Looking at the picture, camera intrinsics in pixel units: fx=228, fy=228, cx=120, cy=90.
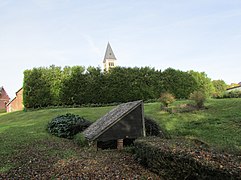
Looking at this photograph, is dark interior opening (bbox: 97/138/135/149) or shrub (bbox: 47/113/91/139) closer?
dark interior opening (bbox: 97/138/135/149)

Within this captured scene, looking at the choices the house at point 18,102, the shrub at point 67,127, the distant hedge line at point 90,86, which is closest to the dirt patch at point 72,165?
the shrub at point 67,127

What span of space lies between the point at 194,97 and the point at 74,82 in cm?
1456

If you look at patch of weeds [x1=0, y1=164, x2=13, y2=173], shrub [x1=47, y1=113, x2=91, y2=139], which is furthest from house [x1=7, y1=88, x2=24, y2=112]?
patch of weeds [x1=0, y1=164, x2=13, y2=173]

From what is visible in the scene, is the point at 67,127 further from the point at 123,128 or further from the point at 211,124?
A: the point at 211,124

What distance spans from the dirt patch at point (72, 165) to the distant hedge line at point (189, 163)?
396mm

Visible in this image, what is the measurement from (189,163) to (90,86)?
21.6 metres

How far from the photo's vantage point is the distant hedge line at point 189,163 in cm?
412

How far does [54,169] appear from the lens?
6648 millimetres

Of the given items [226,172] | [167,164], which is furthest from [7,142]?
[226,172]

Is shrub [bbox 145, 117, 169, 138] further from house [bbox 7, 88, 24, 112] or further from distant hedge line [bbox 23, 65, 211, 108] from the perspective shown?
house [bbox 7, 88, 24, 112]

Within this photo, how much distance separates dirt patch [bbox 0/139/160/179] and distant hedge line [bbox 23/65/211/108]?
54.1ft

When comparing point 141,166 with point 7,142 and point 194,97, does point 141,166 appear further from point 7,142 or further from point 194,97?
point 194,97

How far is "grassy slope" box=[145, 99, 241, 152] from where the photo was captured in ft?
31.9

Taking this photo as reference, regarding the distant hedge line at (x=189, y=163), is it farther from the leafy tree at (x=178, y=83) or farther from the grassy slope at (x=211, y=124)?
the leafy tree at (x=178, y=83)
